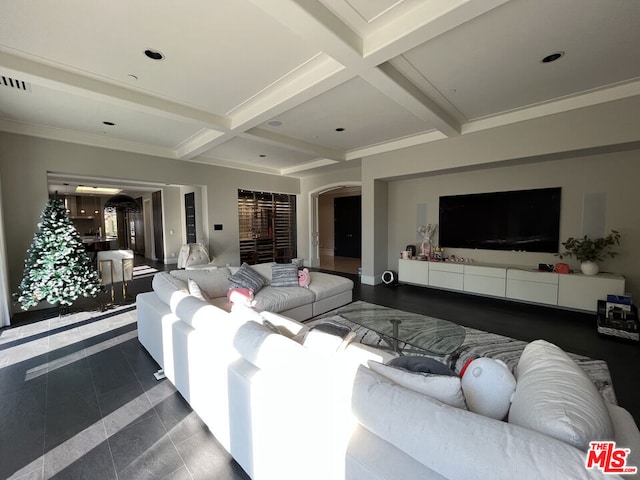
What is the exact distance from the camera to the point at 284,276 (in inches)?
158

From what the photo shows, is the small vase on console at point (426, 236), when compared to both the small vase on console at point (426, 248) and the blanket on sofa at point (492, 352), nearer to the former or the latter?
the small vase on console at point (426, 248)

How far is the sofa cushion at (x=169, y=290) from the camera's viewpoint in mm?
2521

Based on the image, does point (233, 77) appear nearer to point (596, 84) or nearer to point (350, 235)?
point (596, 84)

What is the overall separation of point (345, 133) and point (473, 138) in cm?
215

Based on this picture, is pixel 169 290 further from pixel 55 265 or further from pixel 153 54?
pixel 55 265

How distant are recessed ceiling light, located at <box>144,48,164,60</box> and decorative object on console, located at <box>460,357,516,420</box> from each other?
11.5 feet

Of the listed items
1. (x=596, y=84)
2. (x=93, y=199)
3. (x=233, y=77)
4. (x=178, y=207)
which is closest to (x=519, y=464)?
(x=233, y=77)

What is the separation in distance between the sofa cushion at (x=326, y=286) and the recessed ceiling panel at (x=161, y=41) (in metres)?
2.74

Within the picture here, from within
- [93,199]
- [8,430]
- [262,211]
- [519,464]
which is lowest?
[8,430]

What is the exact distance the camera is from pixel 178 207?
9.03 metres

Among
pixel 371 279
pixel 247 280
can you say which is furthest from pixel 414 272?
pixel 247 280

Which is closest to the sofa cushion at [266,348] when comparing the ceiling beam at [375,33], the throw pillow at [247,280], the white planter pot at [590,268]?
the throw pillow at [247,280]

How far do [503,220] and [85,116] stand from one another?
7.05 m

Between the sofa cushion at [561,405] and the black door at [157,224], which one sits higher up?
the black door at [157,224]
